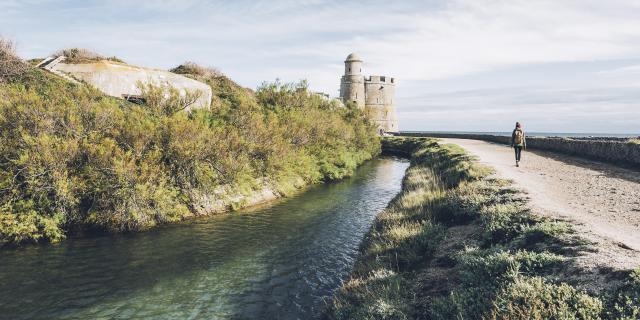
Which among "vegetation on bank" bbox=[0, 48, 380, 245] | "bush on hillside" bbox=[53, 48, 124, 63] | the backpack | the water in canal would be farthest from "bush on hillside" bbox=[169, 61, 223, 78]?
the backpack

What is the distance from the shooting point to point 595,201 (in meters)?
13.2

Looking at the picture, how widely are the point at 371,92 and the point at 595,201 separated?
87935mm

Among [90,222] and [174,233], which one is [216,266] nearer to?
[174,233]

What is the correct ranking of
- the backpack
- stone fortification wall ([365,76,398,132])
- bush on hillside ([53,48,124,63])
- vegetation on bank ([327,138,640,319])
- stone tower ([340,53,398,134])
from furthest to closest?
stone fortification wall ([365,76,398,132]) → stone tower ([340,53,398,134]) → bush on hillside ([53,48,124,63]) → the backpack → vegetation on bank ([327,138,640,319])

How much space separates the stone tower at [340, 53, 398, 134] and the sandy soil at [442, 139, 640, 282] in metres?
72.4

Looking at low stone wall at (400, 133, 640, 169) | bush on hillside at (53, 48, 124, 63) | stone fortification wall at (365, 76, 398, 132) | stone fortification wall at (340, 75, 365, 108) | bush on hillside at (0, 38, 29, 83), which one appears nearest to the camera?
low stone wall at (400, 133, 640, 169)

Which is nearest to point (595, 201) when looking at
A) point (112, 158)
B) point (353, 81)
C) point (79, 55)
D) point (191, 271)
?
point (191, 271)

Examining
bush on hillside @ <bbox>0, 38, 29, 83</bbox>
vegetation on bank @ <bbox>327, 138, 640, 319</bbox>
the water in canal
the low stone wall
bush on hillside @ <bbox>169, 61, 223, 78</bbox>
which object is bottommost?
the water in canal

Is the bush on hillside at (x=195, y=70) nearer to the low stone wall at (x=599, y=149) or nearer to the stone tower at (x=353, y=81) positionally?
the stone tower at (x=353, y=81)

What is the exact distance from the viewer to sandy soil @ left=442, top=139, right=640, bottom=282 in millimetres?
7965

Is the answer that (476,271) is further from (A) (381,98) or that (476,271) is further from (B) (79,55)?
(A) (381,98)

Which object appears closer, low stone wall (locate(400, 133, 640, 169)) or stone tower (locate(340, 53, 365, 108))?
low stone wall (locate(400, 133, 640, 169))

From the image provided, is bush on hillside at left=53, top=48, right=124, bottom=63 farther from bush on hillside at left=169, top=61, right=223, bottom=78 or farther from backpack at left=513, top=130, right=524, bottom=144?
backpack at left=513, top=130, right=524, bottom=144

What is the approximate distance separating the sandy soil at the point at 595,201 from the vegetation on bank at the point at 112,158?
17.3m
